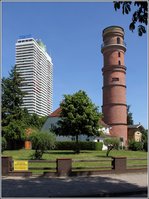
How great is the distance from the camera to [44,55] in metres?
112

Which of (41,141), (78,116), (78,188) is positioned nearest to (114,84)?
(78,116)

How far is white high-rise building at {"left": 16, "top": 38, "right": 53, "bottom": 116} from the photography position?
8621 cm

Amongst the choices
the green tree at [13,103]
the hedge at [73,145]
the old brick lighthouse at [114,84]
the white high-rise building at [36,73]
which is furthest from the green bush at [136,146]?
the white high-rise building at [36,73]

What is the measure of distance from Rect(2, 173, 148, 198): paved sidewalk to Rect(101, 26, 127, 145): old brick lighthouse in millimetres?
55665

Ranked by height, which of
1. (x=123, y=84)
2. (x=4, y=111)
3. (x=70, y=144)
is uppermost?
(x=123, y=84)

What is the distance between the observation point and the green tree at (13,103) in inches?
2249

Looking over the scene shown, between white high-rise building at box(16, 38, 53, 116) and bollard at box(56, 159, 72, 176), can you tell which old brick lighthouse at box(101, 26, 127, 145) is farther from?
bollard at box(56, 159, 72, 176)

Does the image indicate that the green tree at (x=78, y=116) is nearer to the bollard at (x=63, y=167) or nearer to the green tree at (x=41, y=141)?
the green tree at (x=41, y=141)

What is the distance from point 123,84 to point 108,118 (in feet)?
24.5

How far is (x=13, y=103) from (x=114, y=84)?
2360 cm

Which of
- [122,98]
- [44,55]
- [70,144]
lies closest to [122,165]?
[70,144]

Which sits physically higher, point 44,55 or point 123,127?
point 44,55

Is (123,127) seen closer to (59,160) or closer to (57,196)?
(59,160)

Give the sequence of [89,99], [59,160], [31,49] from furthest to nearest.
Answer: [31,49]
[89,99]
[59,160]
